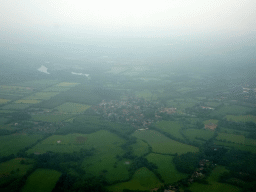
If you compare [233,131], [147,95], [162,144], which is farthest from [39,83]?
[233,131]

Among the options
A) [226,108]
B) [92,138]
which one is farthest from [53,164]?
[226,108]

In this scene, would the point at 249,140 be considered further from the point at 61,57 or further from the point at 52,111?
the point at 61,57

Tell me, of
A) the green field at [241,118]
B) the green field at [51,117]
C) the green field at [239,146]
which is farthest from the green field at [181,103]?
the green field at [51,117]

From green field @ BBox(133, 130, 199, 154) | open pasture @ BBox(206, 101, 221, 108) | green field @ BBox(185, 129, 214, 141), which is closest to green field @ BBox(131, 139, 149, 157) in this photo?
green field @ BBox(133, 130, 199, 154)

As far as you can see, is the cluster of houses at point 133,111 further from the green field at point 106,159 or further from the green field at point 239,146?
the green field at point 239,146

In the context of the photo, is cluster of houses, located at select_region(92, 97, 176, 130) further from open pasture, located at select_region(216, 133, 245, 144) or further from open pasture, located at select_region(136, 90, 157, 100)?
open pasture, located at select_region(216, 133, 245, 144)

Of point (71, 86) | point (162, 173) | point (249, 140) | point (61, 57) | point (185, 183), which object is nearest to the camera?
point (185, 183)

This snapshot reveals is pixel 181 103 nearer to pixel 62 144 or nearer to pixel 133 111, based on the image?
pixel 133 111
